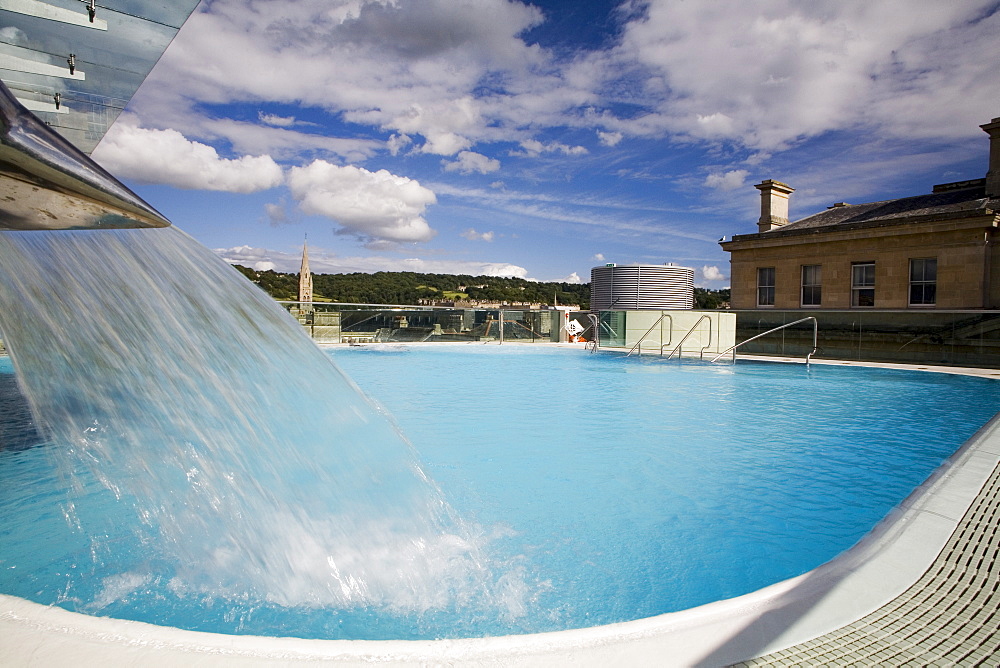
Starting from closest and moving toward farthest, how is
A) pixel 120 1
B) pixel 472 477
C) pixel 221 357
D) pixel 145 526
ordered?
pixel 120 1, pixel 221 357, pixel 145 526, pixel 472 477

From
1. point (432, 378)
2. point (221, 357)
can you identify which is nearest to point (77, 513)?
point (221, 357)

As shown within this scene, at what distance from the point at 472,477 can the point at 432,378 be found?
22.4 ft

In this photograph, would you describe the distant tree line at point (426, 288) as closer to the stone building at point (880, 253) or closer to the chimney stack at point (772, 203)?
the chimney stack at point (772, 203)

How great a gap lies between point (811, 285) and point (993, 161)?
6201mm

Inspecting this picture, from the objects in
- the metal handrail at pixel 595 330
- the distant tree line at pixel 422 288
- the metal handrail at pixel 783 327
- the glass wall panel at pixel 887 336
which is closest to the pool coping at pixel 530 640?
the metal handrail at pixel 783 327

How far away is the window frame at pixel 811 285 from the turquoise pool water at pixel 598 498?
10.9 metres

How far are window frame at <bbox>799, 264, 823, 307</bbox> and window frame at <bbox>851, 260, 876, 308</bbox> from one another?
1.01 metres

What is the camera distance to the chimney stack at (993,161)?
16.5m

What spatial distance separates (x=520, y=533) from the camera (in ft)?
12.1

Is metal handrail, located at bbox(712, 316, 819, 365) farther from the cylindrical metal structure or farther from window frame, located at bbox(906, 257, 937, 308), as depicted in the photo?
the cylindrical metal structure

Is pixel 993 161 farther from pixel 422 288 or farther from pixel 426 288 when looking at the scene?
pixel 426 288

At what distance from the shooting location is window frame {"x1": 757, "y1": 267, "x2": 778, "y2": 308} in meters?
21.3

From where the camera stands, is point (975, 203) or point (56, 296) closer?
point (56, 296)

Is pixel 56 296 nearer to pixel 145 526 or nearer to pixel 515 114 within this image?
pixel 145 526
